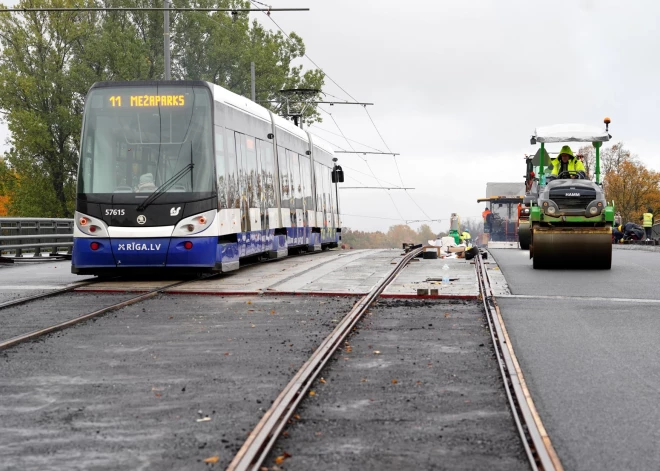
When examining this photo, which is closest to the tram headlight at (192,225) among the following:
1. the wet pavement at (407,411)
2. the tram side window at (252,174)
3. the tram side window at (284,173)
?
the tram side window at (252,174)

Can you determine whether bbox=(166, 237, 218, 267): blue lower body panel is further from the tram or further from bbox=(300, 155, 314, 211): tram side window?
bbox=(300, 155, 314, 211): tram side window

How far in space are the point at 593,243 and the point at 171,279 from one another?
9.04 metres

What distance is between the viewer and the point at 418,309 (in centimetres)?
1387

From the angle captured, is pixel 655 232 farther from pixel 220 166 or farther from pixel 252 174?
pixel 220 166

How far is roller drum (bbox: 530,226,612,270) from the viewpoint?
22.3 meters

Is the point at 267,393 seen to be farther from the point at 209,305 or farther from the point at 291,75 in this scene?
the point at 291,75

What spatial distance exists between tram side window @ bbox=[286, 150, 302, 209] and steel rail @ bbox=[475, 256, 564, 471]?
49.9 feet

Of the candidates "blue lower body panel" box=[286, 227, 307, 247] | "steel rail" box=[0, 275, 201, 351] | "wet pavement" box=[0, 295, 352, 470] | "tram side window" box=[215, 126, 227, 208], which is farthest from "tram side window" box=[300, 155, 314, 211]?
"wet pavement" box=[0, 295, 352, 470]

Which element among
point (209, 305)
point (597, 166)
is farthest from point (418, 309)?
point (597, 166)

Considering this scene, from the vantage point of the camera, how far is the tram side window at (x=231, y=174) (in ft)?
62.0

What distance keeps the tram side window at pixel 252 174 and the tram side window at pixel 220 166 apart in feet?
7.03

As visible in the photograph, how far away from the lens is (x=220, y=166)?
18.4m

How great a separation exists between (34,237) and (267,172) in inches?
332

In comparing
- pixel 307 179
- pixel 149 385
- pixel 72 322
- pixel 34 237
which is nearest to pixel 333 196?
pixel 307 179
